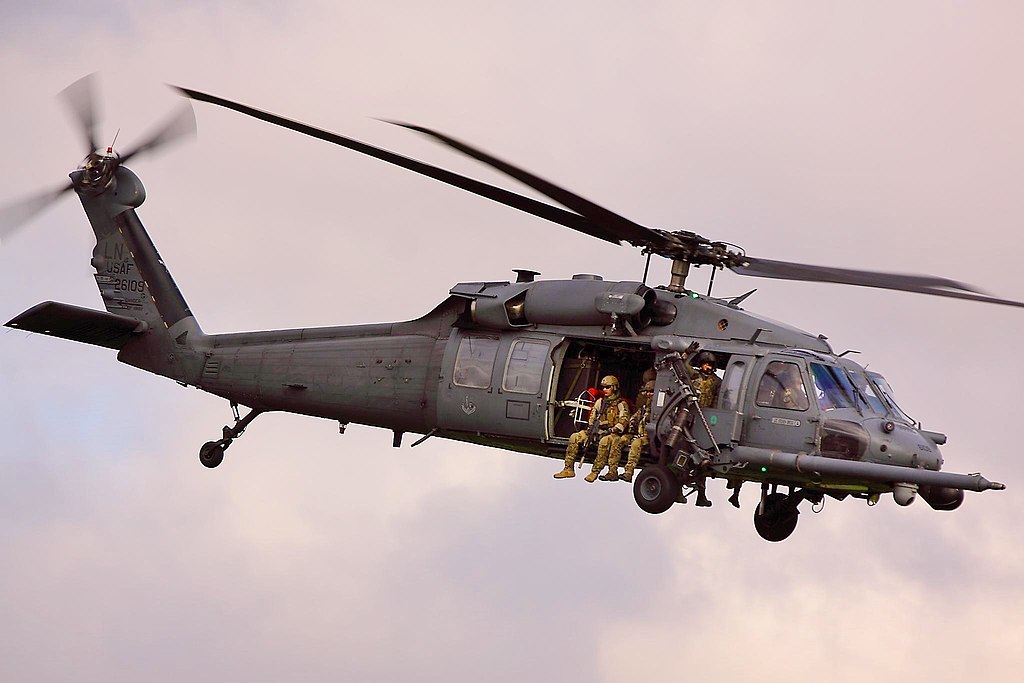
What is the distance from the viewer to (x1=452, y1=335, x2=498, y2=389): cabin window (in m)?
20.1

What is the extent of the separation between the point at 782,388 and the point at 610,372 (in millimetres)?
2682

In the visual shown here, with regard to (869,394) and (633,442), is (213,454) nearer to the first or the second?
(633,442)

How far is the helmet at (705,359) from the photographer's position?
1891cm

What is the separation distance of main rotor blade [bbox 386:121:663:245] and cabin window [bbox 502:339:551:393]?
72.0 inches

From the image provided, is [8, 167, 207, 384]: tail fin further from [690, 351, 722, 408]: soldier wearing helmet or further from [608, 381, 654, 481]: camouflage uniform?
[690, 351, 722, 408]: soldier wearing helmet

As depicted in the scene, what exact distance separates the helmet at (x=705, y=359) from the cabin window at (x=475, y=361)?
282 cm

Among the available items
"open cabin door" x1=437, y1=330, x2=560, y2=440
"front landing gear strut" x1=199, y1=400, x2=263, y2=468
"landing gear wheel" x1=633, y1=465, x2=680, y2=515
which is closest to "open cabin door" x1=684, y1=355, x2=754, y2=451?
"landing gear wheel" x1=633, y1=465, x2=680, y2=515

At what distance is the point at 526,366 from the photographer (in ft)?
64.7

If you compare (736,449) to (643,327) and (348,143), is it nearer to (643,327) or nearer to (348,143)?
(643,327)

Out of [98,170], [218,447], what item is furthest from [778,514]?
[98,170]

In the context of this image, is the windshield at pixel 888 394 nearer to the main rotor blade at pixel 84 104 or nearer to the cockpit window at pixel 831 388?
the cockpit window at pixel 831 388

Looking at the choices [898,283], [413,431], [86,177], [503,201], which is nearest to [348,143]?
[503,201]

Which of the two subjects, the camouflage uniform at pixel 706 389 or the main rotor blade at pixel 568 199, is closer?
the main rotor blade at pixel 568 199

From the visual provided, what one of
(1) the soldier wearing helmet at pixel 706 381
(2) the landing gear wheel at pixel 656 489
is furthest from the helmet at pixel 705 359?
(2) the landing gear wheel at pixel 656 489
